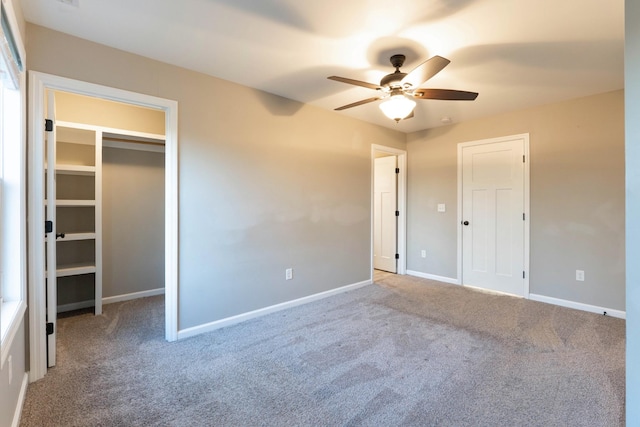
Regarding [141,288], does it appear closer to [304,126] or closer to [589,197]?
[304,126]

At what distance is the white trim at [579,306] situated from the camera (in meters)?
3.22

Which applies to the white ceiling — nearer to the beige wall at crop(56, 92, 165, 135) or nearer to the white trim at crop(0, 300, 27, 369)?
the beige wall at crop(56, 92, 165, 135)

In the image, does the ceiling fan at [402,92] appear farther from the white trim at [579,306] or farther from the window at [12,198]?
the white trim at [579,306]

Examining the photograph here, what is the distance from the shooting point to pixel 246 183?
3125 mm

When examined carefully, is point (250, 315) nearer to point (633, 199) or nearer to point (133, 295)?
point (133, 295)

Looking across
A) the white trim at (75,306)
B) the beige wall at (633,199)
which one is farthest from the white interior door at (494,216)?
the white trim at (75,306)

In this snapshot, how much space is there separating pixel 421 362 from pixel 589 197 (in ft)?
9.34

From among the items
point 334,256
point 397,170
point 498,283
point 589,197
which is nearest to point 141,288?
point 334,256

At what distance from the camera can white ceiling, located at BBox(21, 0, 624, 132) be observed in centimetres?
188

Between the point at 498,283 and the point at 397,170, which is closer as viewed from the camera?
the point at 498,283

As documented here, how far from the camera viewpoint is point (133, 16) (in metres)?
2.00

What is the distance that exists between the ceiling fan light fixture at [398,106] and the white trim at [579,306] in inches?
119

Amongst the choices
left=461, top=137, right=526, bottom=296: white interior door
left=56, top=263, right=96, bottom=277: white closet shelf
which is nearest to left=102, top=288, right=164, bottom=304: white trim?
left=56, top=263, right=96, bottom=277: white closet shelf

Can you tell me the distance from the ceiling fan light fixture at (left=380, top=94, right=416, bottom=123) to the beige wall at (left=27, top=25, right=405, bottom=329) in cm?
138
